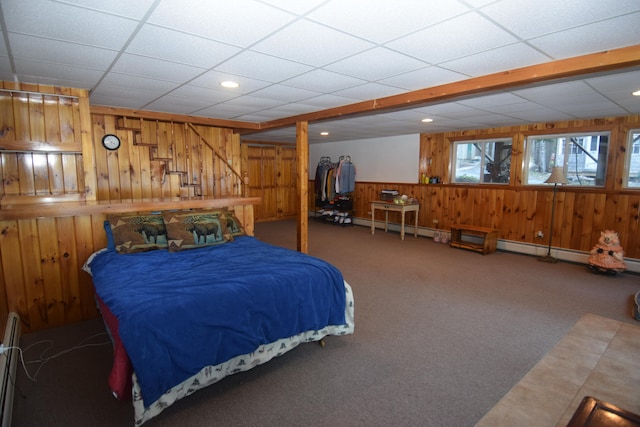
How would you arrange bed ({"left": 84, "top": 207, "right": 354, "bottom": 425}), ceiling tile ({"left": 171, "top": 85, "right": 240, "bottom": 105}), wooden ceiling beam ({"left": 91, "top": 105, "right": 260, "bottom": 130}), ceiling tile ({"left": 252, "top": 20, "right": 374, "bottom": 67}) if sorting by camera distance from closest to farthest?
1. bed ({"left": 84, "top": 207, "right": 354, "bottom": 425})
2. ceiling tile ({"left": 252, "top": 20, "right": 374, "bottom": 67})
3. ceiling tile ({"left": 171, "top": 85, "right": 240, "bottom": 105})
4. wooden ceiling beam ({"left": 91, "top": 105, "right": 260, "bottom": 130})

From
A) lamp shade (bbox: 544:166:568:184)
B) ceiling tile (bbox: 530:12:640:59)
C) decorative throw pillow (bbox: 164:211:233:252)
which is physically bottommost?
decorative throw pillow (bbox: 164:211:233:252)

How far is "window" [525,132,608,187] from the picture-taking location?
5.06m

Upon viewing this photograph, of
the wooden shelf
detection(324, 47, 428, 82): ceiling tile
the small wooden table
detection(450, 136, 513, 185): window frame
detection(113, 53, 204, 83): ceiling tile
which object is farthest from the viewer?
the small wooden table

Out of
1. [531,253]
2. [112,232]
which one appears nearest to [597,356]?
[112,232]

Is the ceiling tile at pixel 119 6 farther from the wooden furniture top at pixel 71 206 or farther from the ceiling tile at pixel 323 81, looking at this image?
the wooden furniture top at pixel 71 206

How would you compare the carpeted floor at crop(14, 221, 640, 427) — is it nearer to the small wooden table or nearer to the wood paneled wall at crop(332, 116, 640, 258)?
the wood paneled wall at crop(332, 116, 640, 258)

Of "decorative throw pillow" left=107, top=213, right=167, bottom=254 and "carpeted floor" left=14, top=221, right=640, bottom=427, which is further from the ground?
"decorative throw pillow" left=107, top=213, right=167, bottom=254

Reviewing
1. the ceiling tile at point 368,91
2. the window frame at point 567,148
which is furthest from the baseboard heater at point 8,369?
the window frame at point 567,148

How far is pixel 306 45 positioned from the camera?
2182 millimetres

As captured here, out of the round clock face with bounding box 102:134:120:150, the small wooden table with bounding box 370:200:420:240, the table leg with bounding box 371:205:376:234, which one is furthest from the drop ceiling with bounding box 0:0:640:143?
the table leg with bounding box 371:205:376:234

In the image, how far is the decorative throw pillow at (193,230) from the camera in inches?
129

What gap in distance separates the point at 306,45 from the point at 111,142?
3.50 meters

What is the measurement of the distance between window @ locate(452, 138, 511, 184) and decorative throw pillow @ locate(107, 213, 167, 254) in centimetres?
568

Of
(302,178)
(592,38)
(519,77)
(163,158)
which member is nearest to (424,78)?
(519,77)
